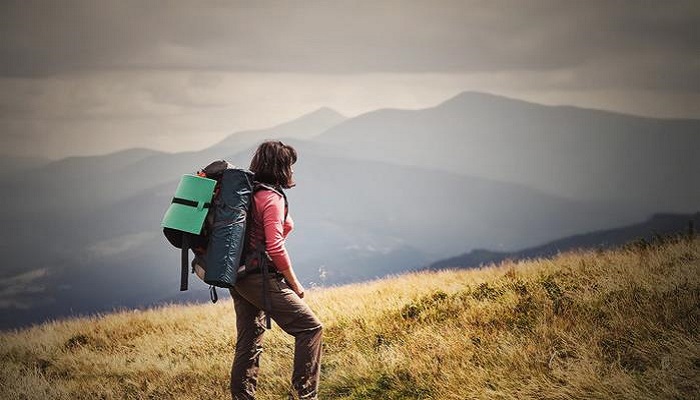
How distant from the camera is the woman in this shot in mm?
5484

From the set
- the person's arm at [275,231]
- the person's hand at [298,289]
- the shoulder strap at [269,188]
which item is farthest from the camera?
the person's hand at [298,289]

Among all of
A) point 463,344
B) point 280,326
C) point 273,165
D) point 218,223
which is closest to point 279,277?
point 280,326

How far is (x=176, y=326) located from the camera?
39.2 feet

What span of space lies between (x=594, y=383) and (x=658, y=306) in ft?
6.28

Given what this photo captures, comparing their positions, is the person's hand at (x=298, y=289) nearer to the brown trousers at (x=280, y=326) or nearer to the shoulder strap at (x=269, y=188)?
the brown trousers at (x=280, y=326)

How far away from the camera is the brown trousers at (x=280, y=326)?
18.4ft

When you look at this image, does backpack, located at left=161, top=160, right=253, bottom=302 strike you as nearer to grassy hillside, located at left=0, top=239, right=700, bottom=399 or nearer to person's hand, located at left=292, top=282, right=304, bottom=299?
person's hand, located at left=292, top=282, right=304, bottom=299

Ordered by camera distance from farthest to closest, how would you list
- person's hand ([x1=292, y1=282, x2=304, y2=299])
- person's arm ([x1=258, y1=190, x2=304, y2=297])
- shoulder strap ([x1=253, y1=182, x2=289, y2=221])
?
person's hand ([x1=292, y1=282, x2=304, y2=299])
shoulder strap ([x1=253, y1=182, x2=289, y2=221])
person's arm ([x1=258, y1=190, x2=304, y2=297])

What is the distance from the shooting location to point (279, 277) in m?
5.65

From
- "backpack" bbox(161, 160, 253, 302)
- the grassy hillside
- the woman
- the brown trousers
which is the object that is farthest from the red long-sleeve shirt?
the grassy hillside

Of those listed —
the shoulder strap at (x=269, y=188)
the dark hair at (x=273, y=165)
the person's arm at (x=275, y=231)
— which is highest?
the dark hair at (x=273, y=165)

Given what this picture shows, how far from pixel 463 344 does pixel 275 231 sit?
9.33 feet

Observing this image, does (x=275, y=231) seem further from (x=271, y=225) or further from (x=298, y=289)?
(x=298, y=289)

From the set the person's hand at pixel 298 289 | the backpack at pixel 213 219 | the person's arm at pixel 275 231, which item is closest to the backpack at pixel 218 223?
the backpack at pixel 213 219
